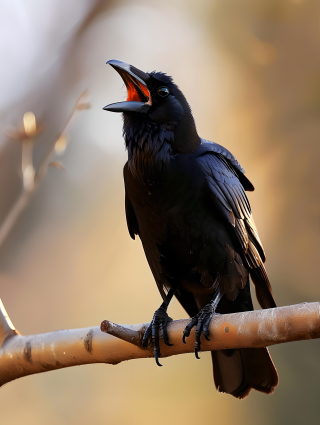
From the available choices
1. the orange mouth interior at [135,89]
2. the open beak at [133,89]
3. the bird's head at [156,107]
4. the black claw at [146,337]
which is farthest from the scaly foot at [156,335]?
the orange mouth interior at [135,89]

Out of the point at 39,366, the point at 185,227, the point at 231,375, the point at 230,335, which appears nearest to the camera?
the point at 230,335

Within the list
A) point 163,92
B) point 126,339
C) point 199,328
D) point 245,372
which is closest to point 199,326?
point 199,328

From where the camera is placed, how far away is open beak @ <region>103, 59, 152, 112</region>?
2678 millimetres

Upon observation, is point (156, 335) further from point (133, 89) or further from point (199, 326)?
point (133, 89)

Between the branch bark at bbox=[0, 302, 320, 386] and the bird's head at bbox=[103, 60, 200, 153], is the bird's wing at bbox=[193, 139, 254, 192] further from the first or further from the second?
the branch bark at bbox=[0, 302, 320, 386]

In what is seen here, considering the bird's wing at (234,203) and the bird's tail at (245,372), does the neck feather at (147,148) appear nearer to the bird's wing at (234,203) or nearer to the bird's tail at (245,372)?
the bird's wing at (234,203)

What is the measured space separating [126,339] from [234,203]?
1122 mm

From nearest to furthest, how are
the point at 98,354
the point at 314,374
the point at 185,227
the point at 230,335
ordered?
the point at 230,335 → the point at 98,354 → the point at 185,227 → the point at 314,374

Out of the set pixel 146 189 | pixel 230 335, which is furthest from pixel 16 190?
pixel 230 335

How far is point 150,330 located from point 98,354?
29cm

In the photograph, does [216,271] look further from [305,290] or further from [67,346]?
[305,290]

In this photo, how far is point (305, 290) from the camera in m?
5.59

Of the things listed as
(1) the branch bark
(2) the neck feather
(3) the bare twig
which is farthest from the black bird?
(3) the bare twig

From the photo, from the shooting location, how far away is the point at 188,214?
103 inches
